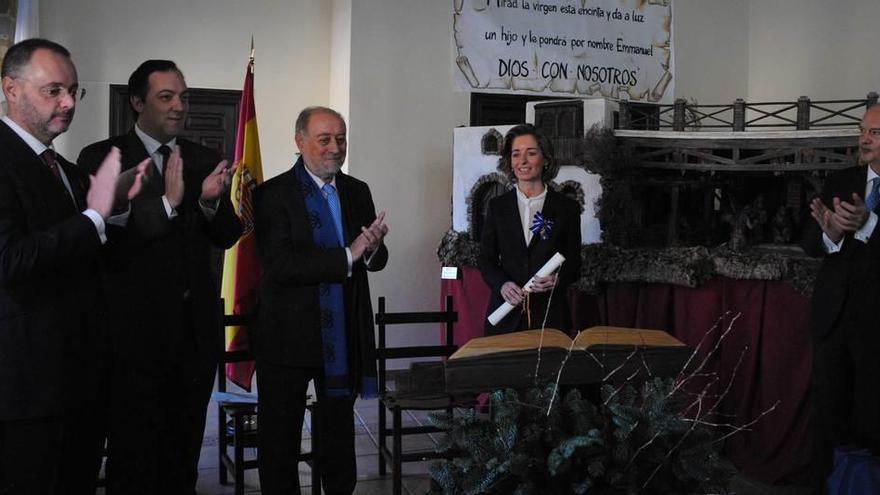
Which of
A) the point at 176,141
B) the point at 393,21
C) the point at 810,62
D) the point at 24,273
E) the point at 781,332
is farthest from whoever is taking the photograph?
the point at 810,62

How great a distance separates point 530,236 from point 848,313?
128cm

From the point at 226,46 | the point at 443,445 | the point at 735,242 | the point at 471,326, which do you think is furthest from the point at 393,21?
the point at 443,445

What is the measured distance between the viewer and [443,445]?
1.71 meters

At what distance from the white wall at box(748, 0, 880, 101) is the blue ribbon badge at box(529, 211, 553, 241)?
3965mm

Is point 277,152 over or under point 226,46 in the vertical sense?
under

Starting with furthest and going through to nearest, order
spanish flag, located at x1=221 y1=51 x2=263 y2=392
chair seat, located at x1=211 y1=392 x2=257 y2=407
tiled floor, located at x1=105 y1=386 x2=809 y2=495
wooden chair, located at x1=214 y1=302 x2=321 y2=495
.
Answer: spanish flag, located at x1=221 y1=51 x2=263 y2=392 → tiled floor, located at x1=105 y1=386 x2=809 y2=495 → chair seat, located at x1=211 y1=392 x2=257 y2=407 → wooden chair, located at x1=214 y1=302 x2=321 y2=495

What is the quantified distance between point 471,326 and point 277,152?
81.2 inches

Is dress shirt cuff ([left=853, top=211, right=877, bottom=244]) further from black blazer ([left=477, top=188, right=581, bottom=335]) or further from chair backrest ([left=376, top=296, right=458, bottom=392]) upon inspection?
chair backrest ([left=376, top=296, right=458, bottom=392])

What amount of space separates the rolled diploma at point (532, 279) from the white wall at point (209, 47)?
3.47m

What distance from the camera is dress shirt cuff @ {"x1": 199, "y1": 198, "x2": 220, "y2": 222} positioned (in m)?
2.72

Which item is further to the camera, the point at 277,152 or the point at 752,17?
the point at 752,17

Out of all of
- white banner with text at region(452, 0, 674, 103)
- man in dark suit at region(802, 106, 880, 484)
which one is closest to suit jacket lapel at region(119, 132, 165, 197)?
man in dark suit at region(802, 106, 880, 484)

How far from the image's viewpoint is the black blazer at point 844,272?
10.7ft

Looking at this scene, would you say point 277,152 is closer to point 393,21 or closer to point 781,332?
point 393,21
